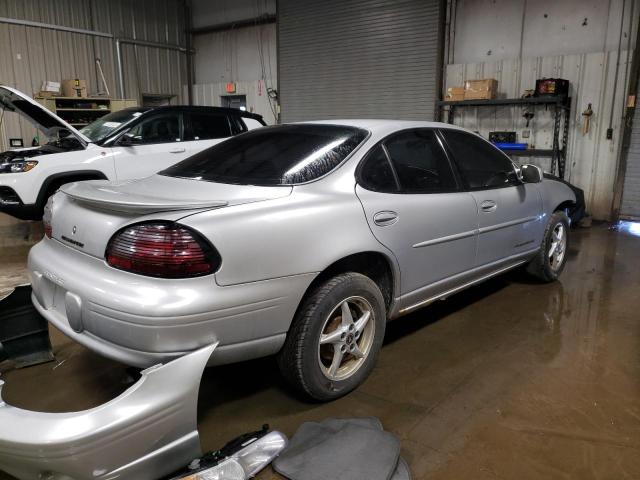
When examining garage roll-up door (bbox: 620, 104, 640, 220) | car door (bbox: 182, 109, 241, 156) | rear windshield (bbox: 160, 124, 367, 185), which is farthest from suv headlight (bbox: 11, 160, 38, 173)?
garage roll-up door (bbox: 620, 104, 640, 220)

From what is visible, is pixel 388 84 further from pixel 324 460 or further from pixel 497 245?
pixel 324 460

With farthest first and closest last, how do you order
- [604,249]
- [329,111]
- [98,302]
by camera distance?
[329,111]
[604,249]
[98,302]

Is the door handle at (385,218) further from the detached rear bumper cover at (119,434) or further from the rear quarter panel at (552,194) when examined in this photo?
the rear quarter panel at (552,194)

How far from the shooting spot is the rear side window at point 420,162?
280 cm

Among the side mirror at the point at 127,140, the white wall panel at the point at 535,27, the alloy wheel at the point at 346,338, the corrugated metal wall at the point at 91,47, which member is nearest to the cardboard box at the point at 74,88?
the corrugated metal wall at the point at 91,47

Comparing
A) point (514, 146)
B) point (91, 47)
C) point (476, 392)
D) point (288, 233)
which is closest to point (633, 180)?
point (514, 146)

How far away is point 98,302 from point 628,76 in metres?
8.09

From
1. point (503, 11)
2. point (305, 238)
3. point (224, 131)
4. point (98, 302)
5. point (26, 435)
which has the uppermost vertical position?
point (503, 11)

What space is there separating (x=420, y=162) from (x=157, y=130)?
13.8 feet

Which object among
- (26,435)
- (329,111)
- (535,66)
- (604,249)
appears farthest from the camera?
(329,111)

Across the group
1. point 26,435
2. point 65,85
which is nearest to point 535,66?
point 26,435

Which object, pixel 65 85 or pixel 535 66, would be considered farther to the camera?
pixel 65 85

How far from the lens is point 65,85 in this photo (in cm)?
1106

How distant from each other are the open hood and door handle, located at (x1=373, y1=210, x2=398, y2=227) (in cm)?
387
